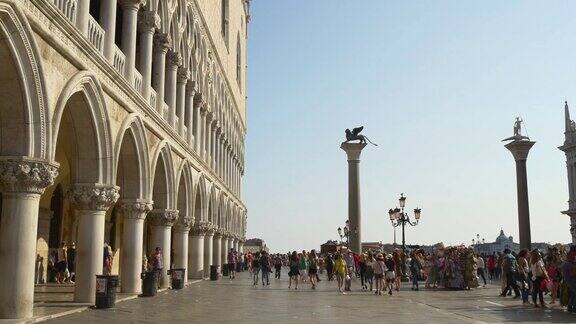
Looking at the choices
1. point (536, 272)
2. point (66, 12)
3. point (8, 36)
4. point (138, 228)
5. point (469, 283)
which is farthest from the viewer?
point (469, 283)

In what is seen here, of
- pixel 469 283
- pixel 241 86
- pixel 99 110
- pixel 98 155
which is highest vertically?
pixel 241 86

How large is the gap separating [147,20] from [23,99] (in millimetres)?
8809

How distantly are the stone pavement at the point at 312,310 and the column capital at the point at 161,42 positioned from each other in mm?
8113

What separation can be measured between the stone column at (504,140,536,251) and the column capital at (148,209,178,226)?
24336 mm

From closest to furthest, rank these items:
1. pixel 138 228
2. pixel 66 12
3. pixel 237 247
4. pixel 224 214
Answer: pixel 66 12 → pixel 138 228 → pixel 224 214 → pixel 237 247

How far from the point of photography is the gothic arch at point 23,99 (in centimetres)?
985

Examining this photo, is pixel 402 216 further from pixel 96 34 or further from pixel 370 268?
pixel 96 34

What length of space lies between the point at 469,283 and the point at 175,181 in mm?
11995

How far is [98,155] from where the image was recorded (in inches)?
552

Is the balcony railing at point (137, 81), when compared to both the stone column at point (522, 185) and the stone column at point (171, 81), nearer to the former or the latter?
the stone column at point (171, 81)

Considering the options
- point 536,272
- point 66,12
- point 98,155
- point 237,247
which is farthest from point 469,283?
point 237,247

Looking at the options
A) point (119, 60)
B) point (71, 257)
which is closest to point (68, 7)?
point (119, 60)

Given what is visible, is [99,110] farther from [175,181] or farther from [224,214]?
[224,214]

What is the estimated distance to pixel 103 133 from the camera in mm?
14070
